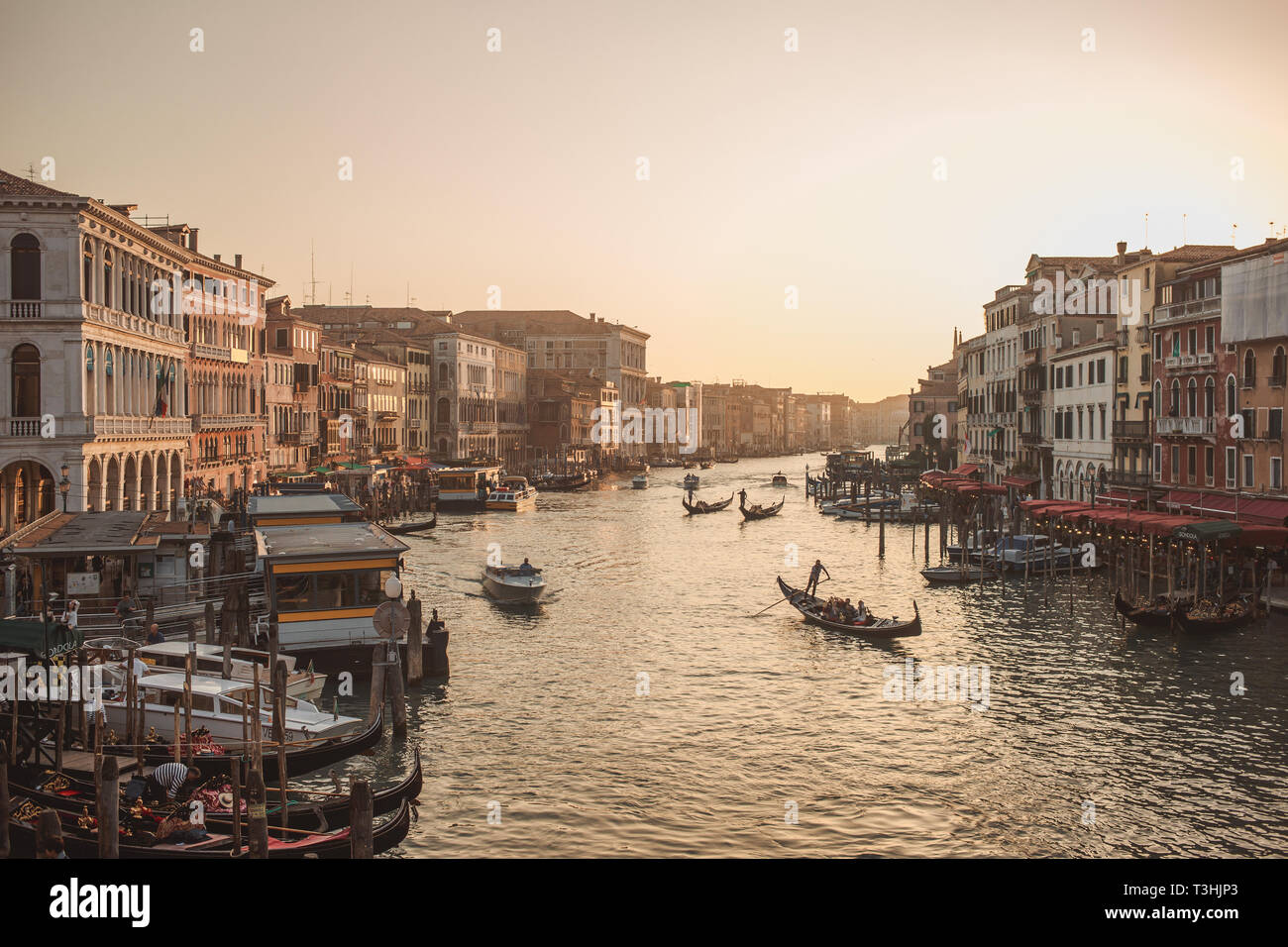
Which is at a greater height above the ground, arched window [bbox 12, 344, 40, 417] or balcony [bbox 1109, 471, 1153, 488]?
arched window [bbox 12, 344, 40, 417]

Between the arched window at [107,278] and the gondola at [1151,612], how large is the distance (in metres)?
27.3

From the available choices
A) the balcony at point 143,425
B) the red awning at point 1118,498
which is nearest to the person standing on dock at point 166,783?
the balcony at point 143,425

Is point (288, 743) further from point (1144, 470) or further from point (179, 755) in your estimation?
point (1144, 470)

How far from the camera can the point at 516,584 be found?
2928 centimetres

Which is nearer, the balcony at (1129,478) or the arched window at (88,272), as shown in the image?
the arched window at (88,272)

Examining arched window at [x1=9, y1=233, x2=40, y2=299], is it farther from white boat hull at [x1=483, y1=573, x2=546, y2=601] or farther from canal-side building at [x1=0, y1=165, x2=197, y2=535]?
white boat hull at [x1=483, y1=573, x2=546, y2=601]

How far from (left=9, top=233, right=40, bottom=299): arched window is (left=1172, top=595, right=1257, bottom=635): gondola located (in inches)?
1109

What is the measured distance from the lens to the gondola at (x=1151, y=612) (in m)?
24.6

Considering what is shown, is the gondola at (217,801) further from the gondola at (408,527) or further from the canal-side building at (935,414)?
the canal-side building at (935,414)

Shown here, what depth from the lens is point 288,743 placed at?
1439cm

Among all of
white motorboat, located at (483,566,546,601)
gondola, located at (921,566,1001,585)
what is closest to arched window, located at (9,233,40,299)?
white motorboat, located at (483,566,546,601)

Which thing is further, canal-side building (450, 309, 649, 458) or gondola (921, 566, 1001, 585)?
canal-side building (450, 309, 649, 458)

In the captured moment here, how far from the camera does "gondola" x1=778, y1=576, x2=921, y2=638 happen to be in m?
24.9
